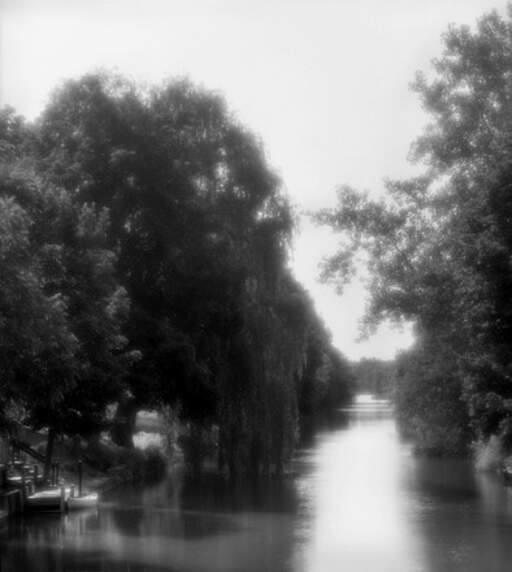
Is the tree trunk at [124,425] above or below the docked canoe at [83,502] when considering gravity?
above

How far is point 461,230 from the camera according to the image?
116 ft

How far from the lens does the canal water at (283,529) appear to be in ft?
92.7

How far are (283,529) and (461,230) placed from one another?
10.5 metres

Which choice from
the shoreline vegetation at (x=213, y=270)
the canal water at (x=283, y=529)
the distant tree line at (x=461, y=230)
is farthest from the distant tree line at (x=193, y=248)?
the distant tree line at (x=461, y=230)

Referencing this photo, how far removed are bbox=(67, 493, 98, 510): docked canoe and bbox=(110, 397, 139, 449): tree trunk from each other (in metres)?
11.2

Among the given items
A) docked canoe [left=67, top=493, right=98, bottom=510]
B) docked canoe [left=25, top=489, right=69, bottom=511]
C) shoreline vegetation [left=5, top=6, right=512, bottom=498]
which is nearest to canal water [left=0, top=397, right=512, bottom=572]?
docked canoe [left=67, top=493, right=98, bottom=510]

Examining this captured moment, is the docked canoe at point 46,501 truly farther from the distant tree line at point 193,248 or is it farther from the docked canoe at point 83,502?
the distant tree line at point 193,248

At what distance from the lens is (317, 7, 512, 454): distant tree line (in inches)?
1347

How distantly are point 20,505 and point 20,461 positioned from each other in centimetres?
890

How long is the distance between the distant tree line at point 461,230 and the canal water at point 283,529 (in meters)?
4.23

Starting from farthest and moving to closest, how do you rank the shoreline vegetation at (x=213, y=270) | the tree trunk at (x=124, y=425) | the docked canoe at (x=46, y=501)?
the tree trunk at (x=124, y=425)
the docked canoe at (x=46, y=501)
the shoreline vegetation at (x=213, y=270)

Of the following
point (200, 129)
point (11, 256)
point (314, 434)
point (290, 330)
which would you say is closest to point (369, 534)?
point (11, 256)

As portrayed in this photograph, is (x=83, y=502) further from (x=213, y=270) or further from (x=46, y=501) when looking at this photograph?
(x=213, y=270)

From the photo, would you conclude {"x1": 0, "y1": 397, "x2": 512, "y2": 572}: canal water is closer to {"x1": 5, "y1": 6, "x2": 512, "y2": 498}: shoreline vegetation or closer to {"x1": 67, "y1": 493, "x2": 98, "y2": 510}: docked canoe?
{"x1": 67, "y1": 493, "x2": 98, "y2": 510}: docked canoe
